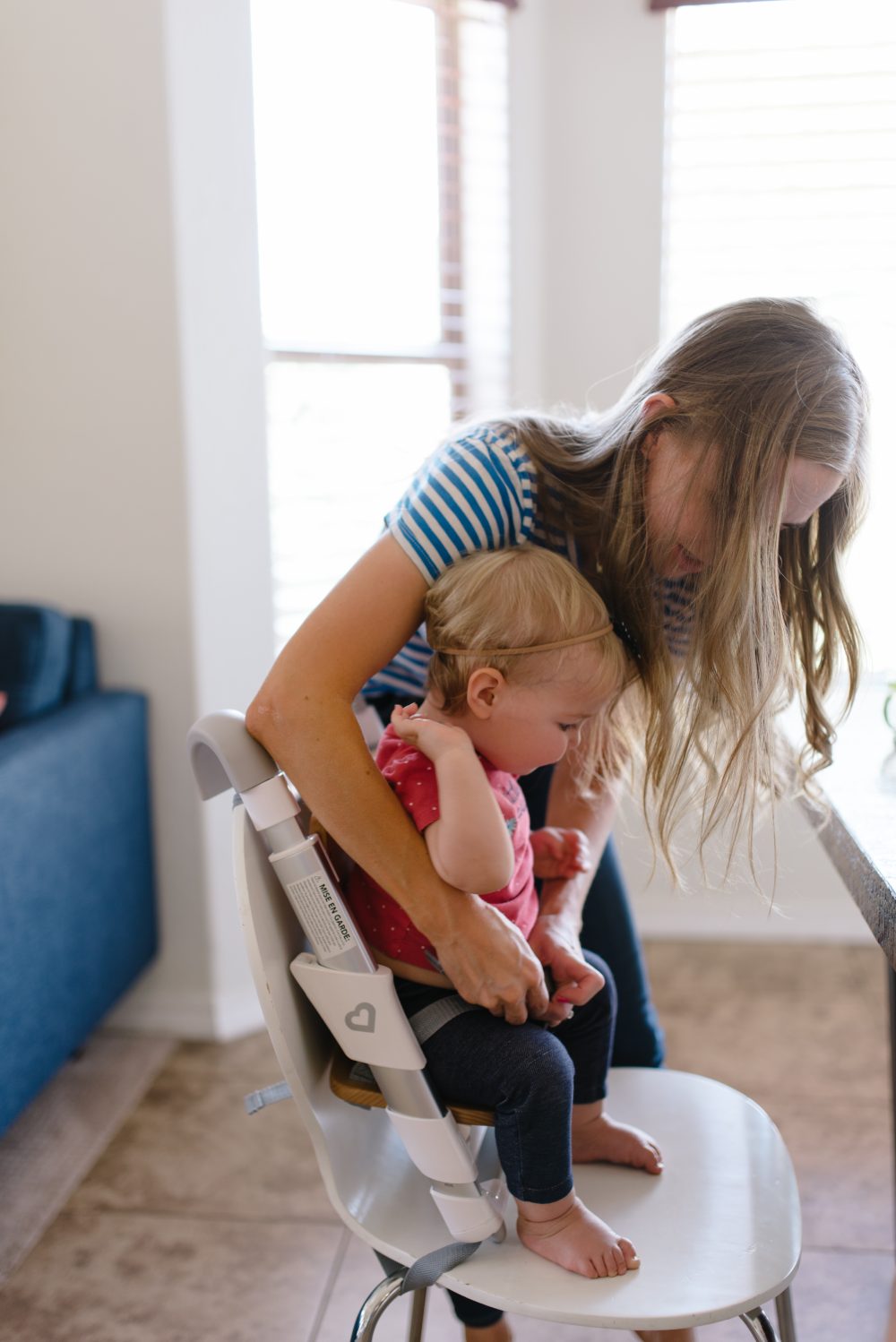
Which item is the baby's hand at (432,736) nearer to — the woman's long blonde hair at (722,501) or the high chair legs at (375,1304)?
the woman's long blonde hair at (722,501)

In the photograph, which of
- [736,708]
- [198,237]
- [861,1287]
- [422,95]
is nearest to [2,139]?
[198,237]

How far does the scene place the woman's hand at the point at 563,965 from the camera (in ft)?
3.18

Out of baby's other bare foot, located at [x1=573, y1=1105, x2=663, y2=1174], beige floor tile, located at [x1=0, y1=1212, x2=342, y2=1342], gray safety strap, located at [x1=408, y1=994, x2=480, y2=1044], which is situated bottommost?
beige floor tile, located at [x1=0, y1=1212, x2=342, y2=1342]

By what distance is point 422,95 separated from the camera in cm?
234

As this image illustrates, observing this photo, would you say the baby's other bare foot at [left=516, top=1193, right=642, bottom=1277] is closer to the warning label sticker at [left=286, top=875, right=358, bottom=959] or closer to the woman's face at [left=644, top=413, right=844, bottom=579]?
the warning label sticker at [left=286, top=875, right=358, bottom=959]

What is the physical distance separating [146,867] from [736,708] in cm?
144

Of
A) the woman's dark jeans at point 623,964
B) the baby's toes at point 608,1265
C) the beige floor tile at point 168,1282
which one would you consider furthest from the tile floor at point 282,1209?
the baby's toes at point 608,1265

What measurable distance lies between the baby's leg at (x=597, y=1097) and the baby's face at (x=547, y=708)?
0.24 m

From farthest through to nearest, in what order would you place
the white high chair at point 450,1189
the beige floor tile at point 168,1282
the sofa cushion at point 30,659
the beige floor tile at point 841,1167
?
1. the sofa cushion at point 30,659
2. the beige floor tile at point 841,1167
3. the beige floor tile at point 168,1282
4. the white high chair at point 450,1189

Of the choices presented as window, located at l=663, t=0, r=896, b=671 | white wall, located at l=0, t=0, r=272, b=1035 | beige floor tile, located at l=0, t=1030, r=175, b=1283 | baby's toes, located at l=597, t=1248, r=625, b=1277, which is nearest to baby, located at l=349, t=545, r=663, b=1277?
baby's toes, located at l=597, t=1248, r=625, b=1277

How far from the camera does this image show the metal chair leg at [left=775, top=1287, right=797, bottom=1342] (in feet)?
3.11

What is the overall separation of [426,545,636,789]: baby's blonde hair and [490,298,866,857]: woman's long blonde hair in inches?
3.1

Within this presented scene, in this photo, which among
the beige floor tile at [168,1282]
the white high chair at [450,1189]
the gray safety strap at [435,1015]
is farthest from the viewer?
the beige floor tile at [168,1282]

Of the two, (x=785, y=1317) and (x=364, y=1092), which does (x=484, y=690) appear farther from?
(x=785, y=1317)
